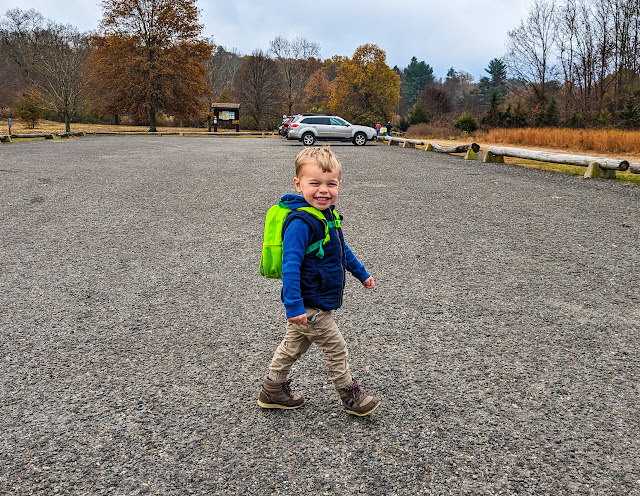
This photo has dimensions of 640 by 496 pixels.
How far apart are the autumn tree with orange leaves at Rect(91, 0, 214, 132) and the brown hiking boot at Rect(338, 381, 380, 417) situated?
41886 millimetres

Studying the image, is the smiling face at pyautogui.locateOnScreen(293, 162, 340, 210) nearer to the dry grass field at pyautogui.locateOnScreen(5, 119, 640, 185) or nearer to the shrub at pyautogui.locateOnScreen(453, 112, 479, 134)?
the dry grass field at pyautogui.locateOnScreen(5, 119, 640, 185)

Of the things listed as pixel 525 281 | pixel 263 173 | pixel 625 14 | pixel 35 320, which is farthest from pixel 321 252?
pixel 625 14

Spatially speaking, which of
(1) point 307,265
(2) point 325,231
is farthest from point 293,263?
(2) point 325,231

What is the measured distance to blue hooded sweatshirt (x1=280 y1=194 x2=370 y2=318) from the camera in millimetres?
2459


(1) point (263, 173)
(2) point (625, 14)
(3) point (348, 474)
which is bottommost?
(3) point (348, 474)

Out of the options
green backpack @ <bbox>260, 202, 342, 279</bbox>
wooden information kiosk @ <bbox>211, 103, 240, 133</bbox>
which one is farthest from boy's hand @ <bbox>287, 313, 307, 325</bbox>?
wooden information kiosk @ <bbox>211, 103, 240, 133</bbox>

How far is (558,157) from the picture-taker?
12.7 m

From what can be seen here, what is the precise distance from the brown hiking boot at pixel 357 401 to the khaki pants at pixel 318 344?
4 cm

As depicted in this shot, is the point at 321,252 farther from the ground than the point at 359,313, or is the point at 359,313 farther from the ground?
the point at 321,252

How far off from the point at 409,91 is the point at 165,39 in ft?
208

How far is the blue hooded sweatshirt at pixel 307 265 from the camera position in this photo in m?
2.46

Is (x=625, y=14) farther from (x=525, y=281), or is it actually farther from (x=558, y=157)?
(x=525, y=281)

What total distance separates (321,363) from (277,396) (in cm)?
65

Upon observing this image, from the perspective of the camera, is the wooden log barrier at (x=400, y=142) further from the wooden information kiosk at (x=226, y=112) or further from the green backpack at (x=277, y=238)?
the green backpack at (x=277, y=238)
